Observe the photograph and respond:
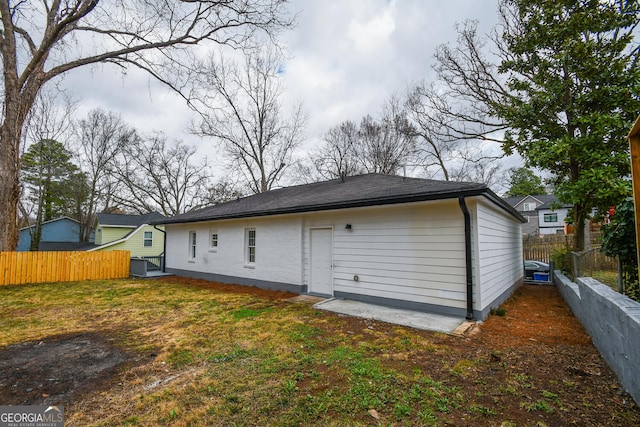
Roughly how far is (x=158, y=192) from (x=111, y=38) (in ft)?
54.5

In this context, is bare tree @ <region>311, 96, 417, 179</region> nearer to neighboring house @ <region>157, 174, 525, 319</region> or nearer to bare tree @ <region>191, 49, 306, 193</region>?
bare tree @ <region>191, 49, 306, 193</region>

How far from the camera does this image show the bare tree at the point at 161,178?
24562 millimetres

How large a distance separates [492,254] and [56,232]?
3400 cm

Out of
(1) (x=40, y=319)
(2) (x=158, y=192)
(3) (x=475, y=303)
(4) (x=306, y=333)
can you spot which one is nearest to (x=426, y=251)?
(3) (x=475, y=303)

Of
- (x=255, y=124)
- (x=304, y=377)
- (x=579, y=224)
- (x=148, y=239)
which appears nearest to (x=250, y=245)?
(x=304, y=377)

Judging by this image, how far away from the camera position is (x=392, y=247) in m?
6.55

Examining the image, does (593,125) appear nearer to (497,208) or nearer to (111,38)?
(497,208)

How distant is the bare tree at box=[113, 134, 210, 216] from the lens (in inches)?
967

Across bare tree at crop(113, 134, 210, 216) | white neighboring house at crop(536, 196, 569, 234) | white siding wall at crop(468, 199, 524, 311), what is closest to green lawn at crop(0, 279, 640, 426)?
white siding wall at crop(468, 199, 524, 311)

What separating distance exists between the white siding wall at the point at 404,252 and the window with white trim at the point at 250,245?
3587 millimetres

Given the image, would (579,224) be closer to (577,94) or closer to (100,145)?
(577,94)

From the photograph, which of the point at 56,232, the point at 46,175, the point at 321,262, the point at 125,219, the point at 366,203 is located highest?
the point at 46,175

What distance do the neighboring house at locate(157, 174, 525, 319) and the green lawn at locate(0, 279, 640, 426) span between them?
1.42 m

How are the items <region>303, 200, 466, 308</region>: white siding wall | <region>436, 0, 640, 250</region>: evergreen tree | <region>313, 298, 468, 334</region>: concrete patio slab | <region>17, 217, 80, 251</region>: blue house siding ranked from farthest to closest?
<region>17, 217, 80, 251</region>: blue house siding < <region>436, 0, 640, 250</region>: evergreen tree < <region>303, 200, 466, 308</region>: white siding wall < <region>313, 298, 468, 334</region>: concrete patio slab
